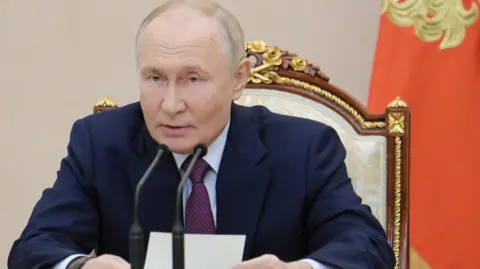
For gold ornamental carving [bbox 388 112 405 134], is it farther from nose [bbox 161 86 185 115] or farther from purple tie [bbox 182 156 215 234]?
nose [bbox 161 86 185 115]

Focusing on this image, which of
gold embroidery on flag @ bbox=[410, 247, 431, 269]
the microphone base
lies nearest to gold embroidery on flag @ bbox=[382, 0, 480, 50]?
gold embroidery on flag @ bbox=[410, 247, 431, 269]

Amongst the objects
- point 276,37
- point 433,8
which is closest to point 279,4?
point 276,37

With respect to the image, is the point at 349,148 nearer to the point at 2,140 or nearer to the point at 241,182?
the point at 241,182

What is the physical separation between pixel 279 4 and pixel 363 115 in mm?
1172

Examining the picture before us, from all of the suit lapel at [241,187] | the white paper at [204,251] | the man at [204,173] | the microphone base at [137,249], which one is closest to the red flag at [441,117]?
the man at [204,173]

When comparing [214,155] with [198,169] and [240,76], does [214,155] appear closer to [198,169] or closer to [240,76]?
[198,169]

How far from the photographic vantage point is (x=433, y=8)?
2.77 meters

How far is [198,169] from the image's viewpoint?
6.59 feet

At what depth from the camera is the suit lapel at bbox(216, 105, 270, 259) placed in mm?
2004

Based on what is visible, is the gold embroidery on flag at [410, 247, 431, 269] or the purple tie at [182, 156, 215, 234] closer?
the purple tie at [182, 156, 215, 234]

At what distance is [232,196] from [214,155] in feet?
0.41

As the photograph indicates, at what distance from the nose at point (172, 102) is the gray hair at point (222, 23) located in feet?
0.51

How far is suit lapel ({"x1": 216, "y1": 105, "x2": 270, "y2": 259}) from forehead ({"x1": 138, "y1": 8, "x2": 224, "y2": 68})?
30cm

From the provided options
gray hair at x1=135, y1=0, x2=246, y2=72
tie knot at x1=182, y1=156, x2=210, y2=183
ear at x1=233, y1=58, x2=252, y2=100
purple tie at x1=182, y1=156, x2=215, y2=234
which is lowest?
purple tie at x1=182, y1=156, x2=215, y2=234
